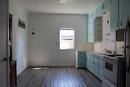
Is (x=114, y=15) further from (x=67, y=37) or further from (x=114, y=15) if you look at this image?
(x=67, y=37)

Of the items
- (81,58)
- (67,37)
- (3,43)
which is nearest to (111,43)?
(81,58)

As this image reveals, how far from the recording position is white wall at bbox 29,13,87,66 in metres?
8.59

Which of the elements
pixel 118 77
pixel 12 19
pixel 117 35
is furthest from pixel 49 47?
pixel 118 77

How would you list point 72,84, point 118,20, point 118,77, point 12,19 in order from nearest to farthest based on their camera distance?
1. point 118,77
2. point 118,20
3. point 72,84
4. point 12,19

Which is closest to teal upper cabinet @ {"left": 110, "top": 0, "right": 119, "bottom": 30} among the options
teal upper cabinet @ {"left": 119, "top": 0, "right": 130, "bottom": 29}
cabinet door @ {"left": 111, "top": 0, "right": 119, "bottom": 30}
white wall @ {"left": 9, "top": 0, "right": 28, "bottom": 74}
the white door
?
cabinet door @ {"left": 111, "top": 0, "right": 119, "bottom": 30}

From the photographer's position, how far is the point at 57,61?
8.69 m

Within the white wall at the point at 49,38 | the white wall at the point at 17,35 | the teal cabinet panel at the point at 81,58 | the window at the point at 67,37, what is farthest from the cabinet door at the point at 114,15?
the window at the point at 67,37

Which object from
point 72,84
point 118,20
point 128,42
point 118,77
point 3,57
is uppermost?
point 118,20

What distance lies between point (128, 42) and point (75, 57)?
570cm

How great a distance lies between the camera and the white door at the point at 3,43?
2.78 meters

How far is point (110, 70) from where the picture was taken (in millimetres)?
3797

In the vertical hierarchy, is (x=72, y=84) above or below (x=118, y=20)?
below

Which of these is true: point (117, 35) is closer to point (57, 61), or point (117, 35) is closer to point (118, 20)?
point (118, 20)

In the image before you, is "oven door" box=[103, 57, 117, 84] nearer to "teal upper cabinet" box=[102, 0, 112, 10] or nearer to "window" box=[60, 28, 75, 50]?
"teal upper cabinet" box=[102, 0, 112, 10]
